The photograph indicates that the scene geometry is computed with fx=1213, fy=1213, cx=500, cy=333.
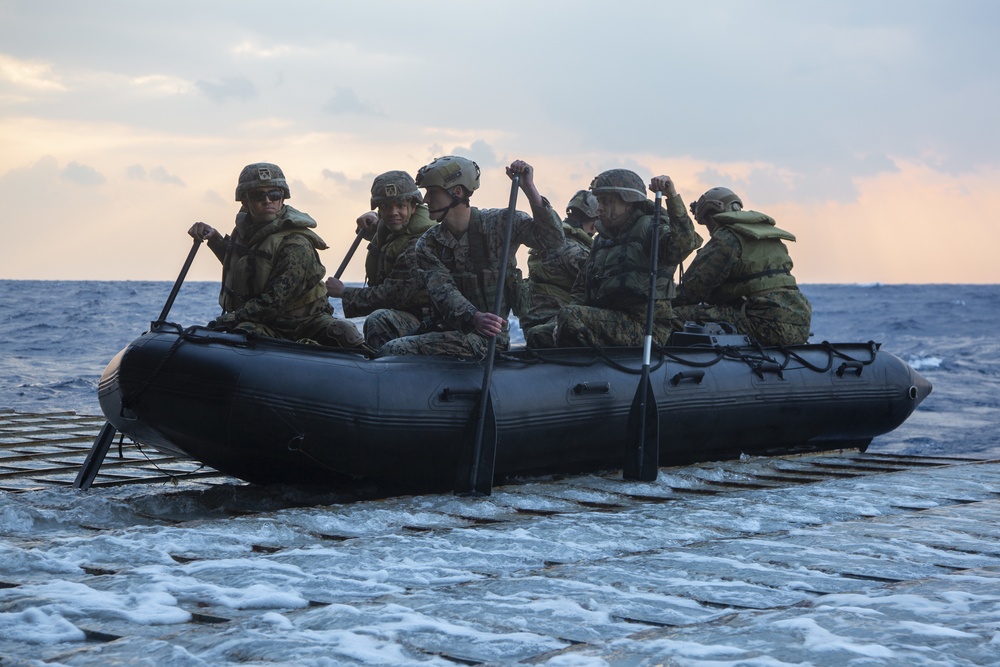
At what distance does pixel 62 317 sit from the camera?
4078 centimetres

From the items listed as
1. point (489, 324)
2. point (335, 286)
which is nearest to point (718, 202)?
point (335, 286)

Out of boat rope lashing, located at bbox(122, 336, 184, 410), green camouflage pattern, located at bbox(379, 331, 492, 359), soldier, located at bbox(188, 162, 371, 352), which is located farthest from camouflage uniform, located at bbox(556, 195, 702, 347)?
boat rope lashing, located at bbox(122, 336, 184, 410)

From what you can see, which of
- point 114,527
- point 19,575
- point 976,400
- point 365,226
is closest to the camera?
point 19,575

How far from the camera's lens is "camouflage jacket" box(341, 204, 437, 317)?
8.31 m

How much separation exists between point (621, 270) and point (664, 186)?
716 mm

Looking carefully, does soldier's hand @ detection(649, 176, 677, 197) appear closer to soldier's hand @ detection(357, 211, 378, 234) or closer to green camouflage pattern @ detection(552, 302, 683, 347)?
green camouflage pattern @ detection(552, 302, 683, 347)

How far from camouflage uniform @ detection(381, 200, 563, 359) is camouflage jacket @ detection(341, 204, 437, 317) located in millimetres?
832

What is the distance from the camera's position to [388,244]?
861cm

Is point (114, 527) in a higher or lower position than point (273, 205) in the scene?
lower

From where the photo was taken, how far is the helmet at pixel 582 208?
10.9 metres

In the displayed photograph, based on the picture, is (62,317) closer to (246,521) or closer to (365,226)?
(365,226)

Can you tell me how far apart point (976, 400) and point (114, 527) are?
75.3 feet

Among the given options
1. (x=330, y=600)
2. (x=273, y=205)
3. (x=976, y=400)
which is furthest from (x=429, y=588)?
(x=976, y=400)

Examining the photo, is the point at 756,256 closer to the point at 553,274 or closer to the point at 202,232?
the point at 553,274
